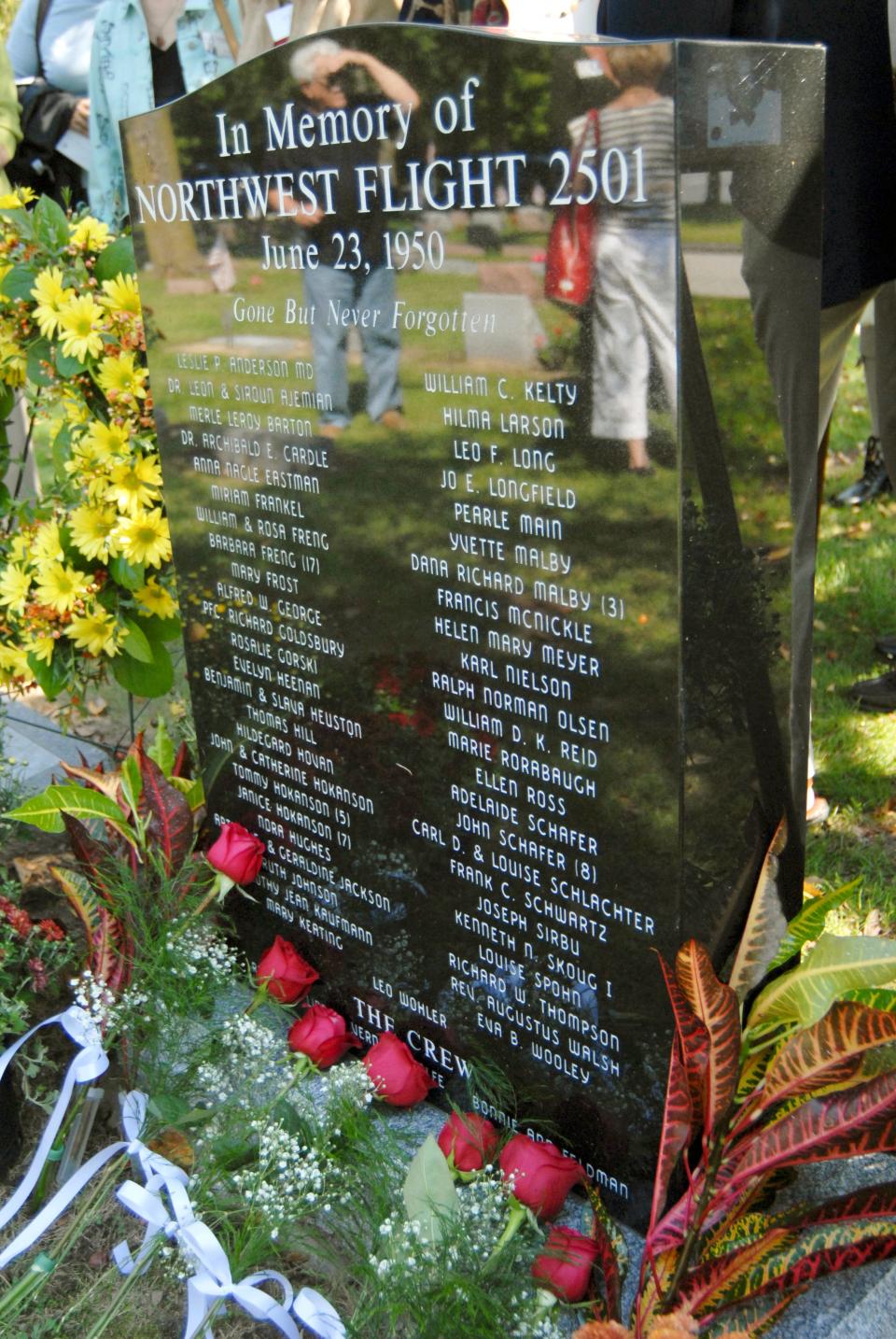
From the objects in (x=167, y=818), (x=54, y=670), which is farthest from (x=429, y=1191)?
(x=54, y=670)

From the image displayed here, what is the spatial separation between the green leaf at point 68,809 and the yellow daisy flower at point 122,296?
103cm

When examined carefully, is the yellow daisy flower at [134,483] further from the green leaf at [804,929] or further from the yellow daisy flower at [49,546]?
the green leaf at [804,929]

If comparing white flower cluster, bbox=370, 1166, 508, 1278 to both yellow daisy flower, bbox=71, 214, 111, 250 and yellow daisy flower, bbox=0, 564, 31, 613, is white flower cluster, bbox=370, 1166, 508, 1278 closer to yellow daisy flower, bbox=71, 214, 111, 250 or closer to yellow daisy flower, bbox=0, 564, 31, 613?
yellow daisy flower, bbox=0, 564, 31, 613

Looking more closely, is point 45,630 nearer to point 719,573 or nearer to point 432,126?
point 432,126

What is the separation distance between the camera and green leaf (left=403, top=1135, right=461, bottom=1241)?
6.17 feet

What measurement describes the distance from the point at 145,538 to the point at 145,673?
0.36 metres

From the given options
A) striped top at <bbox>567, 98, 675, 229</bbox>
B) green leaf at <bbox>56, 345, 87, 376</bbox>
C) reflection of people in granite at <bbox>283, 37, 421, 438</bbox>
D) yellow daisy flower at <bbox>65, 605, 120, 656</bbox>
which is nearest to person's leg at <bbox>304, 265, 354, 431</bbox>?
reflection of people in granite at <bbox>283, 37, 421, 438</bbox>

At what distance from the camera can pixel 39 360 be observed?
2.97m

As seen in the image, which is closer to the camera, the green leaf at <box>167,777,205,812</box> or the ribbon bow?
the ribbon bow

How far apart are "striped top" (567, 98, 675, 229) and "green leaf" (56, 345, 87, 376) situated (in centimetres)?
150

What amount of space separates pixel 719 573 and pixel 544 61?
0.70 m

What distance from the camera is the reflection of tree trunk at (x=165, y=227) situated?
8.02 feet

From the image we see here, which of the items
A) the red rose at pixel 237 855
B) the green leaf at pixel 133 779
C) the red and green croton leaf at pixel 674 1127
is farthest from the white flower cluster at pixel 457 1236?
the green leaf at pixel 133 779

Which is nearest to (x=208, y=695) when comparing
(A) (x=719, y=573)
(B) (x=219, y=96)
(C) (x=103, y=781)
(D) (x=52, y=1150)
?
(C) (x=103, y=781)
